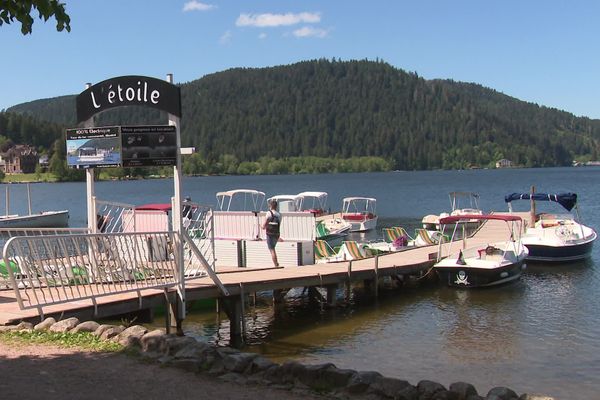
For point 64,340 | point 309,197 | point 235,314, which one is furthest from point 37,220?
point 64,340

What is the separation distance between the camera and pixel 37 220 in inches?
2190

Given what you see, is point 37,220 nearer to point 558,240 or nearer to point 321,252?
point 321,252

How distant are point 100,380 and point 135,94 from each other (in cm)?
670

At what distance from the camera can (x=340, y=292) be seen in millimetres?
22047

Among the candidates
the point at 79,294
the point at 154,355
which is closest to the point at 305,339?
the point at 79,294

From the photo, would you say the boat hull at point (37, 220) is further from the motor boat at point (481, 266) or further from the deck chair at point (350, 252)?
the motor boat at point (481, 266)

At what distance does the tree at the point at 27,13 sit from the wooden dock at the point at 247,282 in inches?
237

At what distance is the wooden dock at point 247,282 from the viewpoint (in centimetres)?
1166

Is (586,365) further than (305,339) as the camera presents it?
No

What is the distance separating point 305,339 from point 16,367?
340 inches

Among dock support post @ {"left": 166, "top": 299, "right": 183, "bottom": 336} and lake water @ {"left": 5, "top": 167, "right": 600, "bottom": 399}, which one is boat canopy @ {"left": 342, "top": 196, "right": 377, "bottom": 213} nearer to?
lake water @ {"left": 5, "top": 167, "right": 600, "bottom": 399}

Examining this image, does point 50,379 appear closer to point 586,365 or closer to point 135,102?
point 135,102

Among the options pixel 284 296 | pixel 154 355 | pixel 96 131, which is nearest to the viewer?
pixel 154 355

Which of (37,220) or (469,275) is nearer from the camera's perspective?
(469,275)
